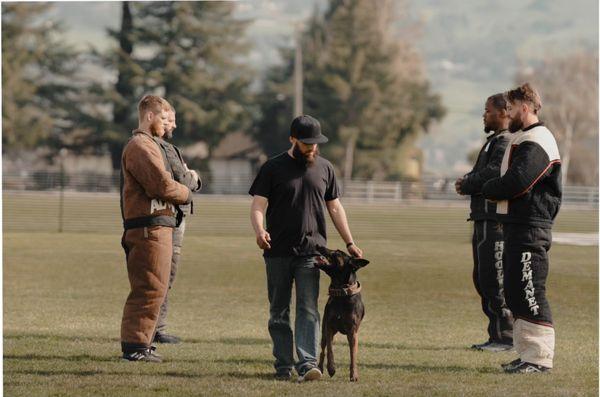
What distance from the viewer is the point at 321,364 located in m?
7.84

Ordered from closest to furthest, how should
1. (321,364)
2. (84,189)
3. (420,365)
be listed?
(321,364), (420,365), (84,189)

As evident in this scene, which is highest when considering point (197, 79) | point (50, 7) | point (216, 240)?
point (50, 7)

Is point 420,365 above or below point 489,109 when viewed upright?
below

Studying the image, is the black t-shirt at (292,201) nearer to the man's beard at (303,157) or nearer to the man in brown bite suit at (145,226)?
the man's beard at (303,157)

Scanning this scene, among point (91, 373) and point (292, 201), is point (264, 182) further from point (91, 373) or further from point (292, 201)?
point (91, 373)

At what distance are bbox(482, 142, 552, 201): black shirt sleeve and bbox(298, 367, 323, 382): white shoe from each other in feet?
5.83

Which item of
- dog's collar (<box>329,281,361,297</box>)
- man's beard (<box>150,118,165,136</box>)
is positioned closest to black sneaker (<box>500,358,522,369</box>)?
dog's collar (<box>329,281,361,297</box>)

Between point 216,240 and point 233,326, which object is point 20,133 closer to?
point 216,240

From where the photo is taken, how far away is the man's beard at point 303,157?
24.9 feet

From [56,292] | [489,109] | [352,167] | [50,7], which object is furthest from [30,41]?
[489,109]

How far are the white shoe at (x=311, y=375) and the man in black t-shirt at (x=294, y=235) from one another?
2.1 inches

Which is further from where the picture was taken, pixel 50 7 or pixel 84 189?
pixel 50 7

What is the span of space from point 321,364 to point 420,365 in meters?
1.00

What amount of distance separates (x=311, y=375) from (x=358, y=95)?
5603 centimetres
